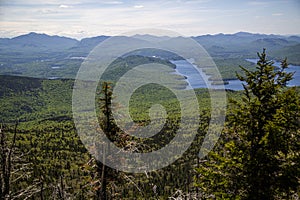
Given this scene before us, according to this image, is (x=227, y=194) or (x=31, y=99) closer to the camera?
(x=227, y=194)

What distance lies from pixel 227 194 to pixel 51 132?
354 ft

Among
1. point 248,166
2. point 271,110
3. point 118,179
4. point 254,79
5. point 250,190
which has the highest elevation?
point 254,79

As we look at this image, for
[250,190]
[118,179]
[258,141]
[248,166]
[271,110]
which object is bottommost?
[118,179]

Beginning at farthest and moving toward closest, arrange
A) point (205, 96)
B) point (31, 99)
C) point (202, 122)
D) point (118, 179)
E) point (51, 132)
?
1. point (31, 99)
2. point (205, 96)
3. point (202, 122)
4. point (51, 132)
5. point (118, 179)

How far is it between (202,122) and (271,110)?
379 feet

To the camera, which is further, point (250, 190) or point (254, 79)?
point (254, 79)

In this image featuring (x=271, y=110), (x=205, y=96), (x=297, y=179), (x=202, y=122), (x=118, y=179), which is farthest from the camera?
(x=205, y=96)

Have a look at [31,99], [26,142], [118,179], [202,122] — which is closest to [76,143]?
[26,142]

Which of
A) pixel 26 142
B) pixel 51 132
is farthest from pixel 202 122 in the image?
pixel 26 142

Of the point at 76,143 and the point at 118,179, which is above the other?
the point at 118,179

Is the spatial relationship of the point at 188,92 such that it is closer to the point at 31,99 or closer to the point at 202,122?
Answer: the point at 202,122

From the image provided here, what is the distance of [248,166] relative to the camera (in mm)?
8875

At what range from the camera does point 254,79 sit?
951cm

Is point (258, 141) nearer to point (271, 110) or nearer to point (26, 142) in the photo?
point (271, 110)
